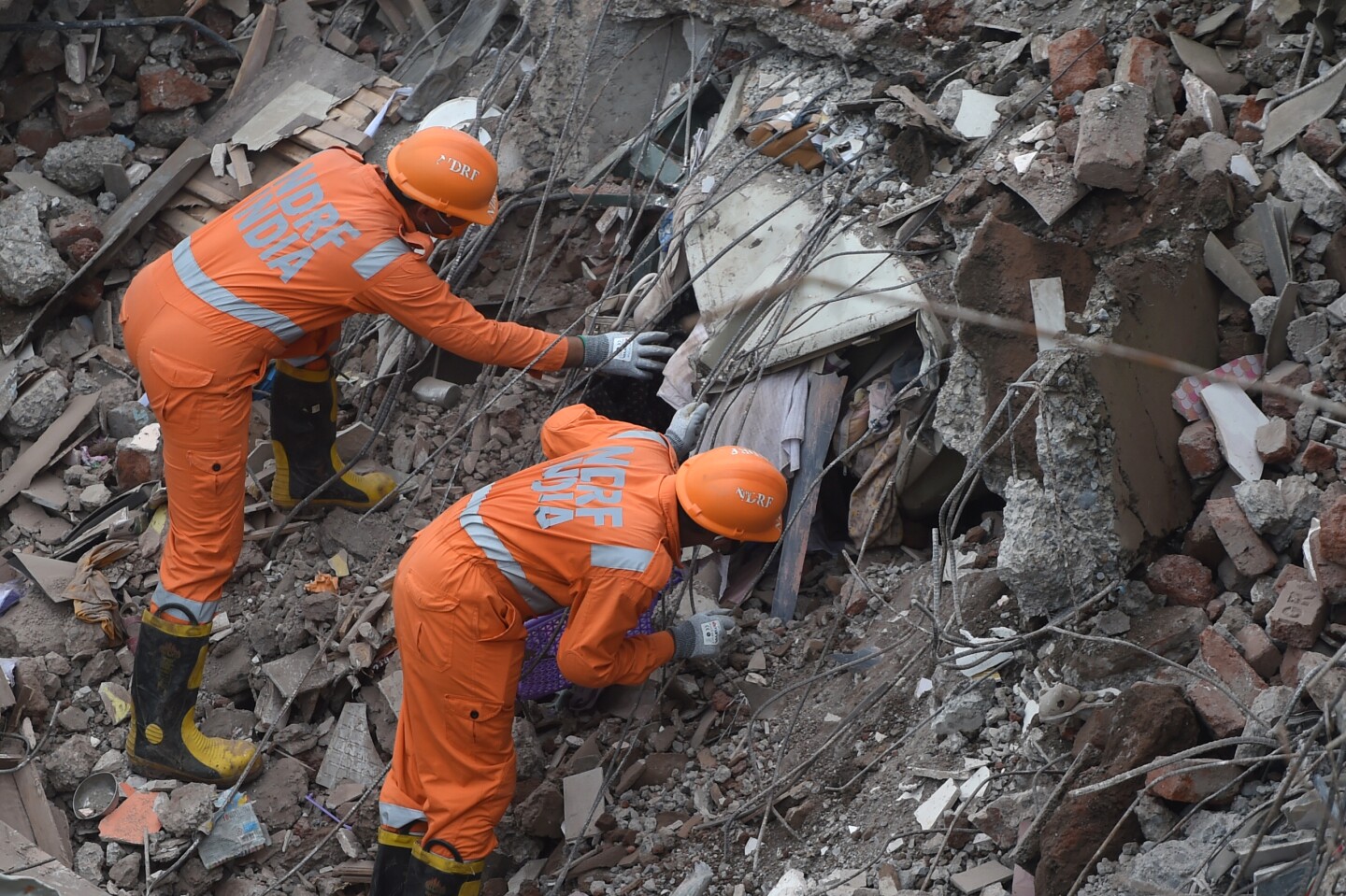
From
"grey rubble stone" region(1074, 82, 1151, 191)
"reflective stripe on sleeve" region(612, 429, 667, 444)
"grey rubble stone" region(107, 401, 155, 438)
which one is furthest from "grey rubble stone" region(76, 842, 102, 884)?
"grey rubble stone" region(1074, 82, 1151, 191)

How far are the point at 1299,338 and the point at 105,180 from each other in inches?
248

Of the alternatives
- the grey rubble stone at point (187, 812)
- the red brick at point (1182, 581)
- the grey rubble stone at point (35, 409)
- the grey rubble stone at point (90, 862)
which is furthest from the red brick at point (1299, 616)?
the grey rubble stone at point (35, 409)

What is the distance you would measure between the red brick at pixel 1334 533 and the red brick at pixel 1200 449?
0.53 meters

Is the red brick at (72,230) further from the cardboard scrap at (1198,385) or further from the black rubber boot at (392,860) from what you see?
the cardboard scrap at (1198,385)

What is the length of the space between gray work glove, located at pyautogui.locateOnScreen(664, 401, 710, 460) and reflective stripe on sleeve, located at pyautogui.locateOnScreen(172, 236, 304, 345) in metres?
1.54

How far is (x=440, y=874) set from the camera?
4102 mm

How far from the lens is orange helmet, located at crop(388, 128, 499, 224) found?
15.3 ft

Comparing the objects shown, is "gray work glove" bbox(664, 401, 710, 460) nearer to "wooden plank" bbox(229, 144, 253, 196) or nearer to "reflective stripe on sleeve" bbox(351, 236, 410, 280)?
"reflective stripe on sleeve" bbox(351, 236, 410, 280)

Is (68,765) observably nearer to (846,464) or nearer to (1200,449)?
(846,464)

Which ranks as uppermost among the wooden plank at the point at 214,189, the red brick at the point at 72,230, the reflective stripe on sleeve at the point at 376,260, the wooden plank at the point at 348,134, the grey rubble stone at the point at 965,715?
the reflective stripe on sleeve at the point at 376,260

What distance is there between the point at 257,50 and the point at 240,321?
3.73m

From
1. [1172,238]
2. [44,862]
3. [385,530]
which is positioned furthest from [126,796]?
[1172,238]

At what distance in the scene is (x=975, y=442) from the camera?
4.04 m

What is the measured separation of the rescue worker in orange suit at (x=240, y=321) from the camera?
4578mm
